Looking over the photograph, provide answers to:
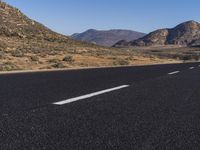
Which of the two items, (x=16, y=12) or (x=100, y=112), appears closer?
(x=100, y=112)

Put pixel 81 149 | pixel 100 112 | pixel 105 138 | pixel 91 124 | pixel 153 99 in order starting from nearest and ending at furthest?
pixel 81 149, pixel 105 138, pixel 91 124, pixel 100 112, pixel 153 99

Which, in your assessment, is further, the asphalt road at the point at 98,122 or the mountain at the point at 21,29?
the mountain at the point at 21,29

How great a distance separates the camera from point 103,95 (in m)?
9.70

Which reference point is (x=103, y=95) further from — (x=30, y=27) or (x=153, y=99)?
(x=30, y=27)

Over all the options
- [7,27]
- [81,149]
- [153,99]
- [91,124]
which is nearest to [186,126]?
[91,124]

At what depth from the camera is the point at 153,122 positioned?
249 inches

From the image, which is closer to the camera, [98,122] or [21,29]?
[98,122]

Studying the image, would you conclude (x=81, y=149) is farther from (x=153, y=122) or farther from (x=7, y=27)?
(x=7, y=27)

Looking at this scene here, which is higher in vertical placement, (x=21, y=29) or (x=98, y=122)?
(x=98, y=122)

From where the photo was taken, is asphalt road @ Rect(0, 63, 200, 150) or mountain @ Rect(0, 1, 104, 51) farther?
mountain @ Rect(0, 1, 104, 51)

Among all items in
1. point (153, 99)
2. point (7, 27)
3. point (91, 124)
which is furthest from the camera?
point (7, 27)

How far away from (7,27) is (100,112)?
70.2 meters

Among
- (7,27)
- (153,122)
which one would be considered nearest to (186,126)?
(153,122)

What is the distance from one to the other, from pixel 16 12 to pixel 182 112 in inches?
3207
